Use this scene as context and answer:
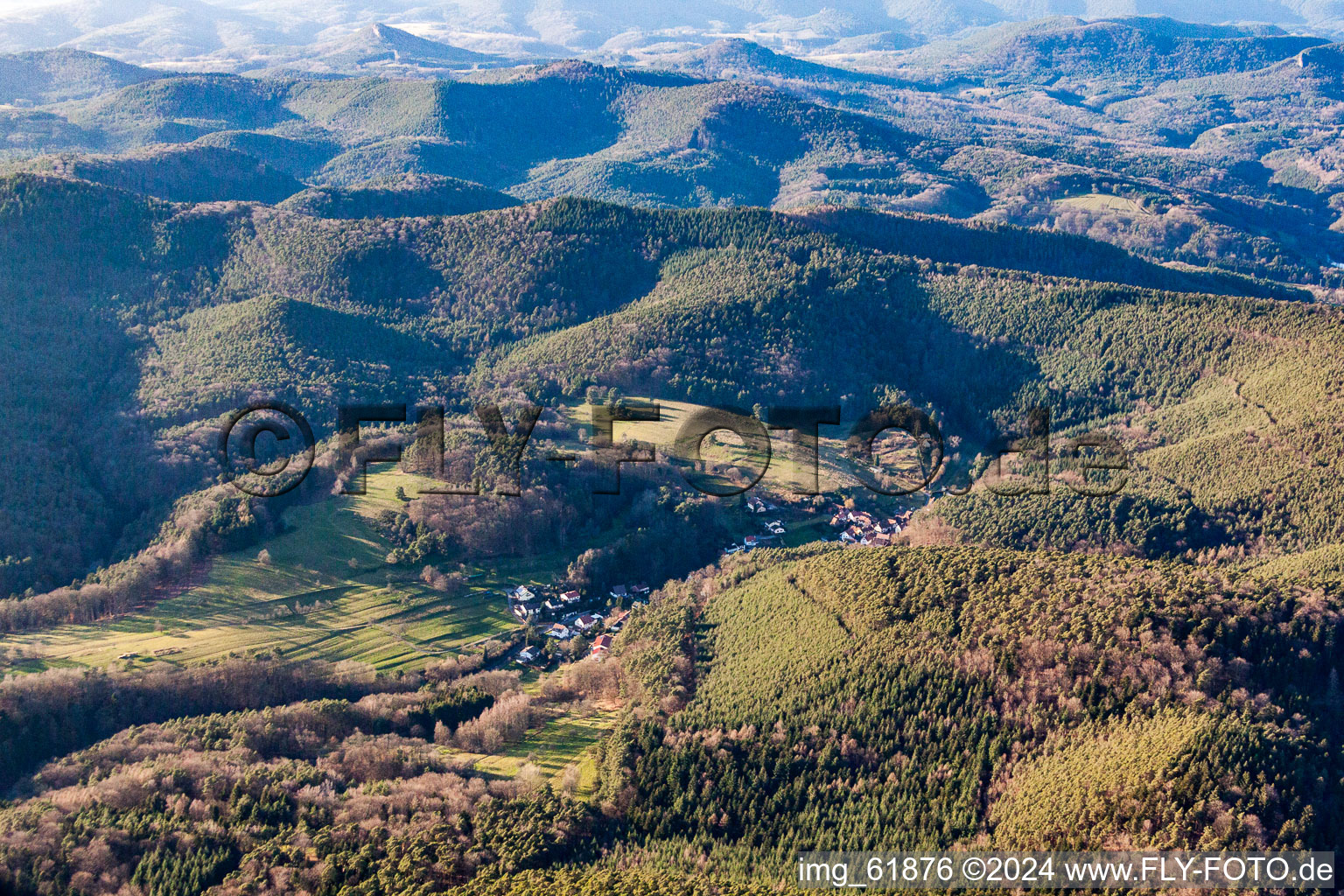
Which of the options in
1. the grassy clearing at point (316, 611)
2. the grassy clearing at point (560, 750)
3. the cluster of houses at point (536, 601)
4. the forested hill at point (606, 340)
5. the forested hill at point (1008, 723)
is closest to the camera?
the forested hill at point (1008, 723)

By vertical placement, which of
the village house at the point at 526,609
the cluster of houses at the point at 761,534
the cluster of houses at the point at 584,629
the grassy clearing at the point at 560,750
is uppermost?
the cluster of houses at the point at 761,534

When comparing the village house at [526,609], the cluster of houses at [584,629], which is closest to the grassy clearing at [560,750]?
the cluster of houses at [584,629]

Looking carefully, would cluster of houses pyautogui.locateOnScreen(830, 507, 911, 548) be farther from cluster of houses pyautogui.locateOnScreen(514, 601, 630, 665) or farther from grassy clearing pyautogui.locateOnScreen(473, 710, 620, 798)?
grassy clearing pyautogui.locateOnScreen(473, 710, 620, 798)

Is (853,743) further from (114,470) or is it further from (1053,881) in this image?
(114,470)

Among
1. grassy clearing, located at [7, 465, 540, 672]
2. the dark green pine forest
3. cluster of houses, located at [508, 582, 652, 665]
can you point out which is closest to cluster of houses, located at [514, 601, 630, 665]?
cluster of houses, located at [508, 582, 652, 665]

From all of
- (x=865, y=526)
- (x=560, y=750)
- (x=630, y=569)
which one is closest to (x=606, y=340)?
(x=630, y=569)

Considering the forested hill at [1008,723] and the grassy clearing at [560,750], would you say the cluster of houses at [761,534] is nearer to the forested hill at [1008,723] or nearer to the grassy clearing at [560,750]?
the forested hill at [1008,723]

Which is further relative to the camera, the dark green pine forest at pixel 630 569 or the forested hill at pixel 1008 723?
the dark green pine forest at pixel 630 569
